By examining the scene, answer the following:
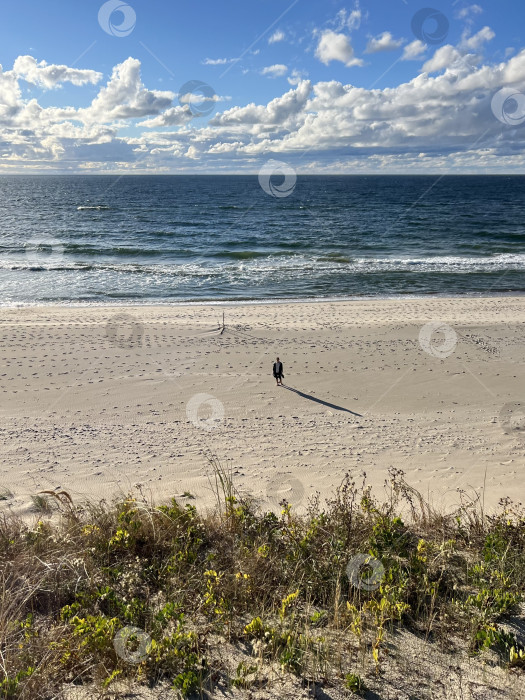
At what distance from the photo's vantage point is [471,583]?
185 inches

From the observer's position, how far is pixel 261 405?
38.0 ft

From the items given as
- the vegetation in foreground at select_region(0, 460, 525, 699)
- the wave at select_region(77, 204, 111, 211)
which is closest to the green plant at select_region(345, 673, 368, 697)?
the vegetation in foreground at select_region(0, 460, 525, 699)

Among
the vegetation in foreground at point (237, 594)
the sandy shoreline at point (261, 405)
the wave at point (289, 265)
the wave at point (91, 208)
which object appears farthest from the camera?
the wave at point (91, 208)

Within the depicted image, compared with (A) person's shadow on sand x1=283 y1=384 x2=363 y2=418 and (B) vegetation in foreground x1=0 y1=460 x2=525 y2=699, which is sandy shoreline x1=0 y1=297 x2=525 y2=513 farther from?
(B) vegetation in foreground x1=0 y1=460 x2=525 y2=699

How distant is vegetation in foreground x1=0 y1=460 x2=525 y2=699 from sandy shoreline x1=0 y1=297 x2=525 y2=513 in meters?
2.19

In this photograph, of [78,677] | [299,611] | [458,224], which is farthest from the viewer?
[458,224]

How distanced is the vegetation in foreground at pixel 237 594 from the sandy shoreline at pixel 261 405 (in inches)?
86.1

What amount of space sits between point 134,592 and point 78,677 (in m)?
1.00

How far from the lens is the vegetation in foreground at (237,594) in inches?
146

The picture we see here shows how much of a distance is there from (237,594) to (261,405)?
711 centimetres

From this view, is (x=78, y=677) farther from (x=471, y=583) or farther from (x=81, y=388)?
(x=81, y=388)

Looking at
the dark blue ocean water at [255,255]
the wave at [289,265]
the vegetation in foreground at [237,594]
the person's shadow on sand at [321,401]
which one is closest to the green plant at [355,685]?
the vegetation in foreground at [237,594]

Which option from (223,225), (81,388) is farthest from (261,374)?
(223,225)

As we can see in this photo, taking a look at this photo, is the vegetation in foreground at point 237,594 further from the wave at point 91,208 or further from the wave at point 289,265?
the wave at point 91,208
